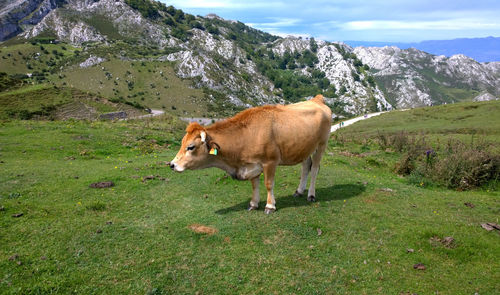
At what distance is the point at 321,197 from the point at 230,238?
4912 millimetres

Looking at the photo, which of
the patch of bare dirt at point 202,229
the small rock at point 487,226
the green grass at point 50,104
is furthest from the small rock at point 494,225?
the green grass at point 50,104

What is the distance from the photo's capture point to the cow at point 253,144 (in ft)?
30.1

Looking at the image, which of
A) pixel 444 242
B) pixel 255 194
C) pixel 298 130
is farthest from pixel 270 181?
pixel 444 242

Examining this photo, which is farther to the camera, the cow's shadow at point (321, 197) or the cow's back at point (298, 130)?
the cow's shadow at point (321, 197)

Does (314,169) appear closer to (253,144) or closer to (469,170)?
(253,144)

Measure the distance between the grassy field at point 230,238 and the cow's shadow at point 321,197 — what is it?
0.25 ft

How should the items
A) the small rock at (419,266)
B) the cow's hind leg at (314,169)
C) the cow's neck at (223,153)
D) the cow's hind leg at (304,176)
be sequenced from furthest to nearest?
the cow's hind leg at (304,176)
the cow's hind leg at (314,169)
the cow's neck at (223,153)
the small rock at (419,266)

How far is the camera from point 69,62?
117062 millimetres

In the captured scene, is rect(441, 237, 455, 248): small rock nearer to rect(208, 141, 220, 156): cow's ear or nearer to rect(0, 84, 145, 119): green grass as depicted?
rect(208, 141, 220, 156): cow's ear

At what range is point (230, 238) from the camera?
324 inches

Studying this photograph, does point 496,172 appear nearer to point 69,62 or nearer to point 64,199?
point 64,199

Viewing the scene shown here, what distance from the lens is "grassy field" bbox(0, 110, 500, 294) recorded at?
21.4 feet

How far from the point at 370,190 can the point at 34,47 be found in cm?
15512

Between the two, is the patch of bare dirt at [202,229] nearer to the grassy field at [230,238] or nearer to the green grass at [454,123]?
the grassy field at [230,238]
